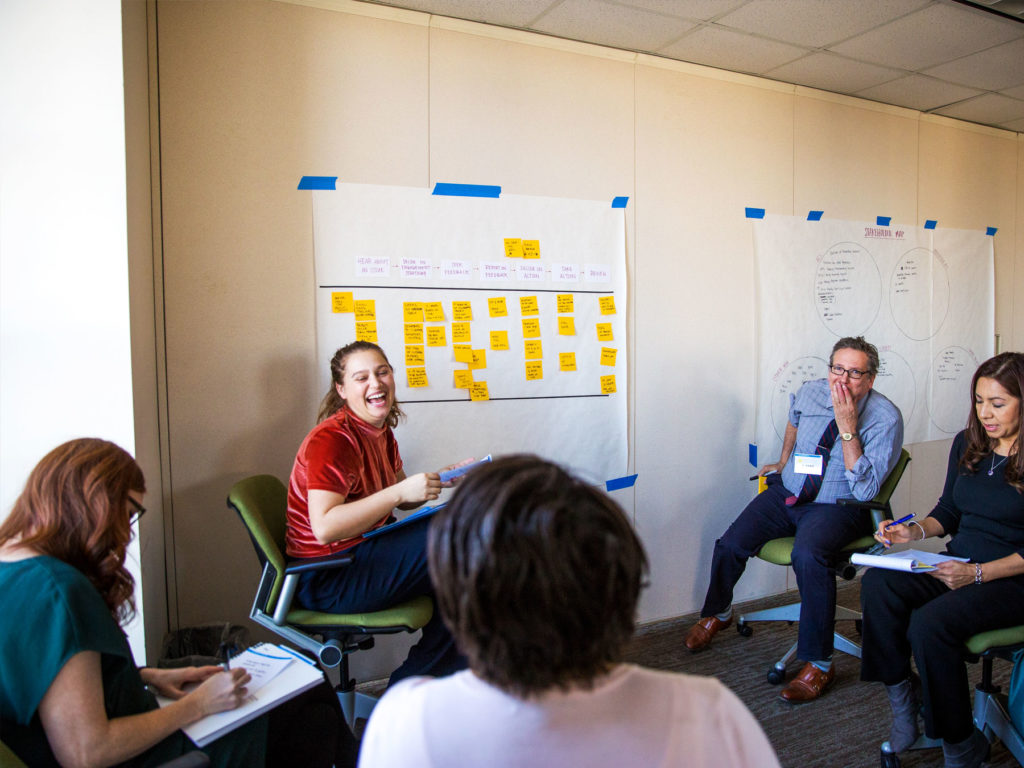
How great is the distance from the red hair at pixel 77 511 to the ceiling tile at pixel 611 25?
232 centimetres

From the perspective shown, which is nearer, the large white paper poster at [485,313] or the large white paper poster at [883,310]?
the large white paper poster at [485,313]

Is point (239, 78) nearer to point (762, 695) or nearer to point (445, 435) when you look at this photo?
point (445, 435)

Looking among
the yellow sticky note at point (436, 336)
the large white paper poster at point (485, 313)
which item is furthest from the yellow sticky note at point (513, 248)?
the yellow sticky note at point (436, 336)

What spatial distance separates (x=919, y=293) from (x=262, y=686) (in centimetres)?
405

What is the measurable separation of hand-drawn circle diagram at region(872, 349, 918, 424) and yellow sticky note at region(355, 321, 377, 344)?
2844 mm

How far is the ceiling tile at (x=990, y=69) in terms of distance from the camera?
319 centimetres

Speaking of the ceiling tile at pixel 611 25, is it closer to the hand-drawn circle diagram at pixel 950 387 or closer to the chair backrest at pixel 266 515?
the chair backrest at pixel 266 515

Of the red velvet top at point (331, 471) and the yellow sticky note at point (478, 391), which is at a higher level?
the yellow sticky note at point (478, 391)

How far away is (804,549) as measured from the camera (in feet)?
9.04

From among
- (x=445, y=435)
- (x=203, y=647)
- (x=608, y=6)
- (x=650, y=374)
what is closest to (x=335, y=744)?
(x=203, y=647)

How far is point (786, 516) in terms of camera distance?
9.94ft

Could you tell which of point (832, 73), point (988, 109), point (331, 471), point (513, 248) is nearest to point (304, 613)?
point (331, 471)

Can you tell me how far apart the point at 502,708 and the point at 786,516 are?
2.58 meters

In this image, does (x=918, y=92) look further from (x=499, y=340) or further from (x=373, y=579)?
(x=373, y=579)
